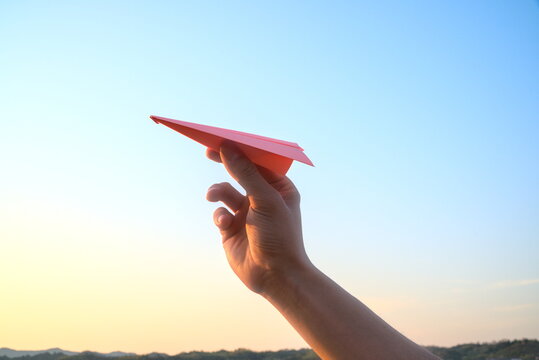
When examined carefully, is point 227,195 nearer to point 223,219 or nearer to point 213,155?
point 223,219

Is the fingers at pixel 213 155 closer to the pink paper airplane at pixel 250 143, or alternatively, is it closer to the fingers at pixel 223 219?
the pink paper airplane at pixel 250 143

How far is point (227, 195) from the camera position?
2479 millimetres

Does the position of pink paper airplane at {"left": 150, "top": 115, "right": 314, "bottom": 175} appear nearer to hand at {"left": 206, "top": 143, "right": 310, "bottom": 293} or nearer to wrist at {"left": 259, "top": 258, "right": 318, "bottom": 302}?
hand at {"left": 206, "top": 143, "right": 310, "bottom": 293}

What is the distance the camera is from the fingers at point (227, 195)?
2.46m

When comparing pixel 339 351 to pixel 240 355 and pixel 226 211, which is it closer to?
pixel 226 211

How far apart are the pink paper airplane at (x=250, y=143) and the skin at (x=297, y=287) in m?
0.05

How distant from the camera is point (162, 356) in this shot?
15516 mm

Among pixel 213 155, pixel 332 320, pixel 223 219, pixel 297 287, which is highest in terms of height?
pixel 213 155

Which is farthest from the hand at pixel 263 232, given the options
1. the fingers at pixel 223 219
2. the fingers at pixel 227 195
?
the fingers at pixel 227 195

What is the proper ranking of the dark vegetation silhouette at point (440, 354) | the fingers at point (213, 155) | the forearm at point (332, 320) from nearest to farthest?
the forearm at point (332, 320)
the fingers at point (213, 155)
the dark vegetation silhouette at point (440, 354)

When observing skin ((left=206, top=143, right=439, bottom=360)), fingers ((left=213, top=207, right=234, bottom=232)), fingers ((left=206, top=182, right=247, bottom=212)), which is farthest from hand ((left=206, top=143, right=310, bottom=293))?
fingers ((left=206, top=182, right=247, bottom=212))

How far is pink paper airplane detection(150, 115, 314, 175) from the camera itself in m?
1.98

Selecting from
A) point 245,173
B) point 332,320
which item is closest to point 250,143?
point 245,173

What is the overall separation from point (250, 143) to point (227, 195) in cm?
51
